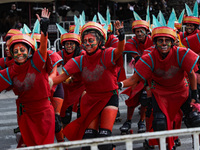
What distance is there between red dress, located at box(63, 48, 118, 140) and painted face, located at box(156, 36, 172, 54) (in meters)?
0.63

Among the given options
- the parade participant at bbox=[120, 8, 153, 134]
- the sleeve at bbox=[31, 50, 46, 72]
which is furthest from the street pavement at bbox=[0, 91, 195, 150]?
the sleeve at bbox=[31, 50, 46, 72]

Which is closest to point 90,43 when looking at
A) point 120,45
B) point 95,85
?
point 120,45

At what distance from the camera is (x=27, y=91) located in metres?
4.79

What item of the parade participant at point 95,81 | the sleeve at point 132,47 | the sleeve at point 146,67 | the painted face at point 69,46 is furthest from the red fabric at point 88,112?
the sleeve at point 132,47

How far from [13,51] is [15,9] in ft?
36.2

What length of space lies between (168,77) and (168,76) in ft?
0.06

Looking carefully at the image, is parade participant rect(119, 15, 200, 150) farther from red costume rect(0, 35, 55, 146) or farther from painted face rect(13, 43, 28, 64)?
A: painted face rect(13, 43, 28, 64)

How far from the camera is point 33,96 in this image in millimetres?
4812

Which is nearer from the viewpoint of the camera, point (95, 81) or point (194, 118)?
point (194, 118)

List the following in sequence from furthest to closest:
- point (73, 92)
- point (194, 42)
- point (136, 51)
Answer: point (136, 51), point (194, 42), point (73, 92)

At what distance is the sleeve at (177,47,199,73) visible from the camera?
482 cm

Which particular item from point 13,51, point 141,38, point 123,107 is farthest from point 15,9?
point 13,51

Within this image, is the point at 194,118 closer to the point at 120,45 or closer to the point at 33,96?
the point at 120,45

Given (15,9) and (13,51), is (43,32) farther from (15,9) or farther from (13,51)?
(15,9)
